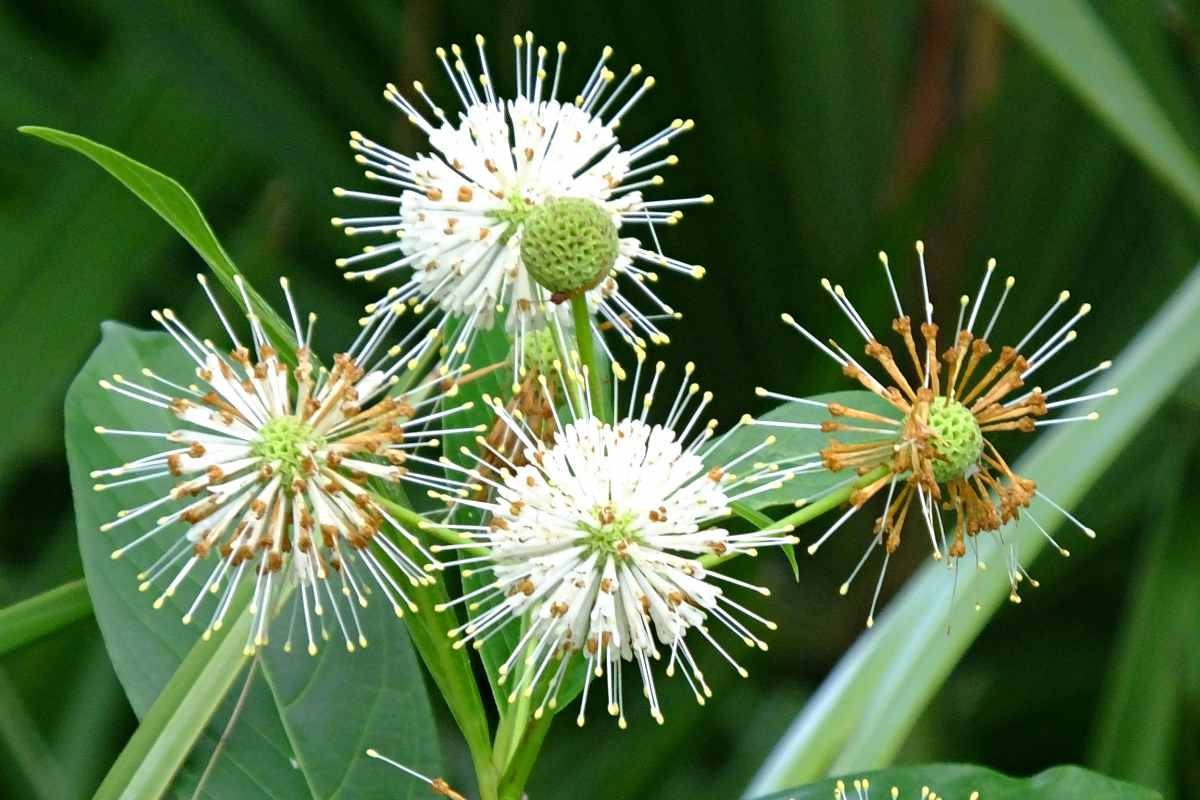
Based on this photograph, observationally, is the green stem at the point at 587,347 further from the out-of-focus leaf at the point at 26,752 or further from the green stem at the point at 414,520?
the out-of-focus leaf at the point at 26,752

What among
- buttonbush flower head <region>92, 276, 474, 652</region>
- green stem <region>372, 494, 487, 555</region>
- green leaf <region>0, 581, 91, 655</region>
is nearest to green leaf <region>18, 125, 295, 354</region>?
buttonbush flower head <region>92, 276, 474, 652</region>

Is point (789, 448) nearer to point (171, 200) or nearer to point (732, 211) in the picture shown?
point (171, 200)

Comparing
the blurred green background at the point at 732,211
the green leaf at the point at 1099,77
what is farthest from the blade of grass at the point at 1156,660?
the green leaf at the point at 1099,77

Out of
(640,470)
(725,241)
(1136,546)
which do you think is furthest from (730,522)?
(1136,546)

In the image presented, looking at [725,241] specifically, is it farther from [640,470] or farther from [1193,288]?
[640,470]

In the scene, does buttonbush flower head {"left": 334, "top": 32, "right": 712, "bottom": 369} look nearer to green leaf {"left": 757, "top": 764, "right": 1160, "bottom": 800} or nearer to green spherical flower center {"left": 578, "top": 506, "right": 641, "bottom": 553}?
green spherical flower center {"left": 578, "top": 506, "right": 641, "bottom": 553}

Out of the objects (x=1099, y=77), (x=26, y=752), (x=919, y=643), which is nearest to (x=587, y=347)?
(x=919, y=643)
